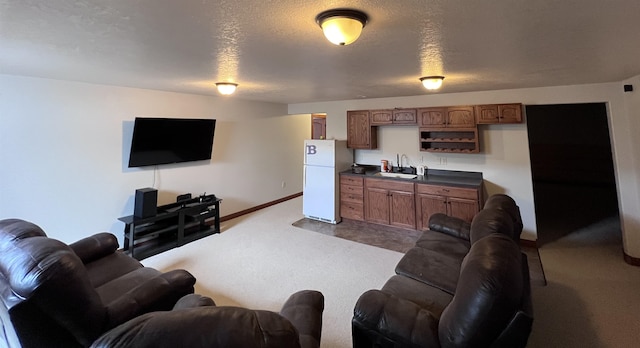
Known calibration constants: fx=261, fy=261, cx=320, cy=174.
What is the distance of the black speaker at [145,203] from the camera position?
3.65 metres

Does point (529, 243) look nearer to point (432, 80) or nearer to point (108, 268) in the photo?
point (432, 80)

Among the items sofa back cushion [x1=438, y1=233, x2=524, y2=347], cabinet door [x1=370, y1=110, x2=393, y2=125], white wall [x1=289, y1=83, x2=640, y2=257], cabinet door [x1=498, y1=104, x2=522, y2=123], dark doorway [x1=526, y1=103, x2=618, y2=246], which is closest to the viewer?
sofa back cushion [x1=438, y1=233, x2=524, y2=347]

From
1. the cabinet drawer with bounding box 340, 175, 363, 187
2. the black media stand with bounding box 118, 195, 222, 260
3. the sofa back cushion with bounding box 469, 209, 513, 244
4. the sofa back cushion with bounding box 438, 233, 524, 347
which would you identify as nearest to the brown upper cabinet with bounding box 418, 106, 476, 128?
the cabinet drawer with bounding box 340, 175, 363, 187

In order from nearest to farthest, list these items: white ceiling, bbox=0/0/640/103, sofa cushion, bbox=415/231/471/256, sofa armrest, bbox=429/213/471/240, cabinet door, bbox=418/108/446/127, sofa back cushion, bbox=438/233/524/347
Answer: sofa back cushion, bbox=438/233/524/347
white ceiling, bbox=0/0/640/103
sofa cushion, bbox=415/231/471/256
sofa armrest, bbox=429/213/471/240
cabinet door, bbox=418/108/446/127

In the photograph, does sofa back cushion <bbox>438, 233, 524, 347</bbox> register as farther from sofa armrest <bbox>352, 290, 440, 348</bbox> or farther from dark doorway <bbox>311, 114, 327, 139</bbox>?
dark doorway <bbox>311, 114, 327, 139</bbox>

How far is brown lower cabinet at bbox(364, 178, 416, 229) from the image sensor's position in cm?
449

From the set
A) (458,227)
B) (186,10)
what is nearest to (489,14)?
(186,10)

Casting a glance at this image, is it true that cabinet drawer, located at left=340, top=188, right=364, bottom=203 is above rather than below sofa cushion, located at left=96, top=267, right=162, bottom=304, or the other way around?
above

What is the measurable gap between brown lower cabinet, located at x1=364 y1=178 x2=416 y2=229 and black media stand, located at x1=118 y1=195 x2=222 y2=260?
2733mm

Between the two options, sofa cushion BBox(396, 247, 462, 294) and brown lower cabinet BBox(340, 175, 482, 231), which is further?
brown lower cabinet BBox(340, 175, 482, 231)

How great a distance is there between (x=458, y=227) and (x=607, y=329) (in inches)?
52.8

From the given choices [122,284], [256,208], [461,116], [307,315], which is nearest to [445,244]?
[307,315]

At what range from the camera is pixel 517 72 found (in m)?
2.85

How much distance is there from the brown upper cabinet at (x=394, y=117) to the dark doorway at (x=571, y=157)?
3.28 metres
